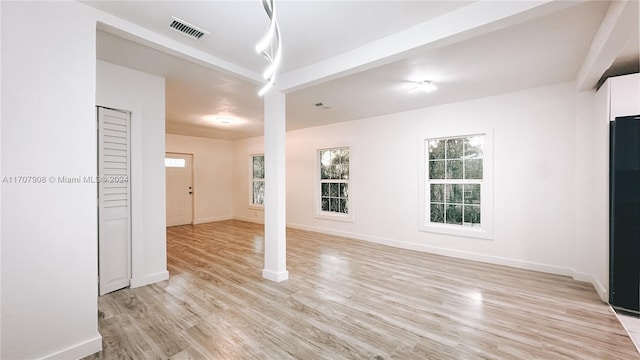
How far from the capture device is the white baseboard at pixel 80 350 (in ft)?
5.98

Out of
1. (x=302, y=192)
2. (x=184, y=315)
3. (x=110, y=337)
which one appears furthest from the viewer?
(x=302, y=192)

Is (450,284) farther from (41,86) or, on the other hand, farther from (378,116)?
(41,86)

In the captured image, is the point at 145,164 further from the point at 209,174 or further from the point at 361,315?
the point at 209,174

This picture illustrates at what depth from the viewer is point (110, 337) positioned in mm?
2174

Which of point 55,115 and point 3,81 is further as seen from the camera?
point 55,115

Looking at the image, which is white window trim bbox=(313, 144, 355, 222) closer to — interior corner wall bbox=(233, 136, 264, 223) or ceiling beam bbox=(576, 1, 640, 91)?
interior corner wall bbox=(233, 136, 264, 223)

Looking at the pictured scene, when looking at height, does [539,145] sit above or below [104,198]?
above

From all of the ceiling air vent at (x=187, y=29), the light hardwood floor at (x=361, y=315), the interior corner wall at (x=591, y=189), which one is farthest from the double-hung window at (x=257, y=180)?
the interior corner wall at (x=591, y=189)

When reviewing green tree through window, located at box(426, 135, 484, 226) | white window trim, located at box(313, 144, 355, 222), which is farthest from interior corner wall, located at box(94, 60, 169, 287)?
green tree through window, located at box(426, 135, 484, 226)

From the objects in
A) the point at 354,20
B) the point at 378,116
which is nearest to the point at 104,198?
the point at 354,20

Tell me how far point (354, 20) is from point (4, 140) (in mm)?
2526

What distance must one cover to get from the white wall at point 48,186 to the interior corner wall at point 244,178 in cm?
577

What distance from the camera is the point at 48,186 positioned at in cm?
181

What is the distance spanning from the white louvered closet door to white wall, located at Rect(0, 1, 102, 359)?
1.14 m
